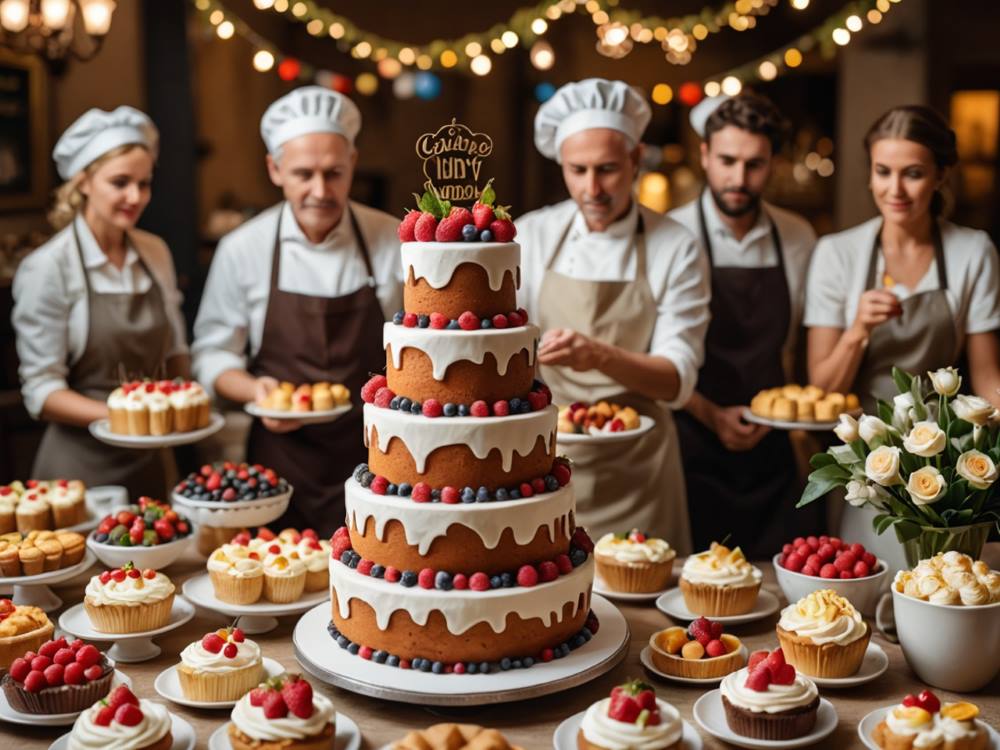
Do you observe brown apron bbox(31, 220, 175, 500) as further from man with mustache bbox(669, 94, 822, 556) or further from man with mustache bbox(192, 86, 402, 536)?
man with mustache bbox(669, 94, 822, 556)

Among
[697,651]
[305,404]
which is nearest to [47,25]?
[305,404]

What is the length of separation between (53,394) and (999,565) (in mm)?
3065

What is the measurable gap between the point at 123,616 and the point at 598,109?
2.20 metres

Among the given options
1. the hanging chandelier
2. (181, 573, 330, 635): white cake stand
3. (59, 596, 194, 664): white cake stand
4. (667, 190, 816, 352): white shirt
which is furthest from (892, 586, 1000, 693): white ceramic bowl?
the hanging chandelier

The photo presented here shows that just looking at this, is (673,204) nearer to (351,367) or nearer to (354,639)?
(351,367)

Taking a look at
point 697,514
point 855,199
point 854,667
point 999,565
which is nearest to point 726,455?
point 697,514

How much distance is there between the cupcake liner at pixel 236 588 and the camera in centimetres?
284

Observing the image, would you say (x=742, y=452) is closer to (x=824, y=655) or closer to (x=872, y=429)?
(x=872, y=429)

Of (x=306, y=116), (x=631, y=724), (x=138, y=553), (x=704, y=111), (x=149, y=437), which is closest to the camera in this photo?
(x=631, y=724)

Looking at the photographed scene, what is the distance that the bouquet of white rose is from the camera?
2.59 meters

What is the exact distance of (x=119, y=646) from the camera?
273 cm

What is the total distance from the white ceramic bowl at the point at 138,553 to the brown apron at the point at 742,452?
6.86 feet

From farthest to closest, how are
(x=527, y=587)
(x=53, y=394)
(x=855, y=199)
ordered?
(x=855, y=199) < (x=53, y=394) < (x=527, y=587)

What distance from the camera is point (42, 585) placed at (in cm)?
305
